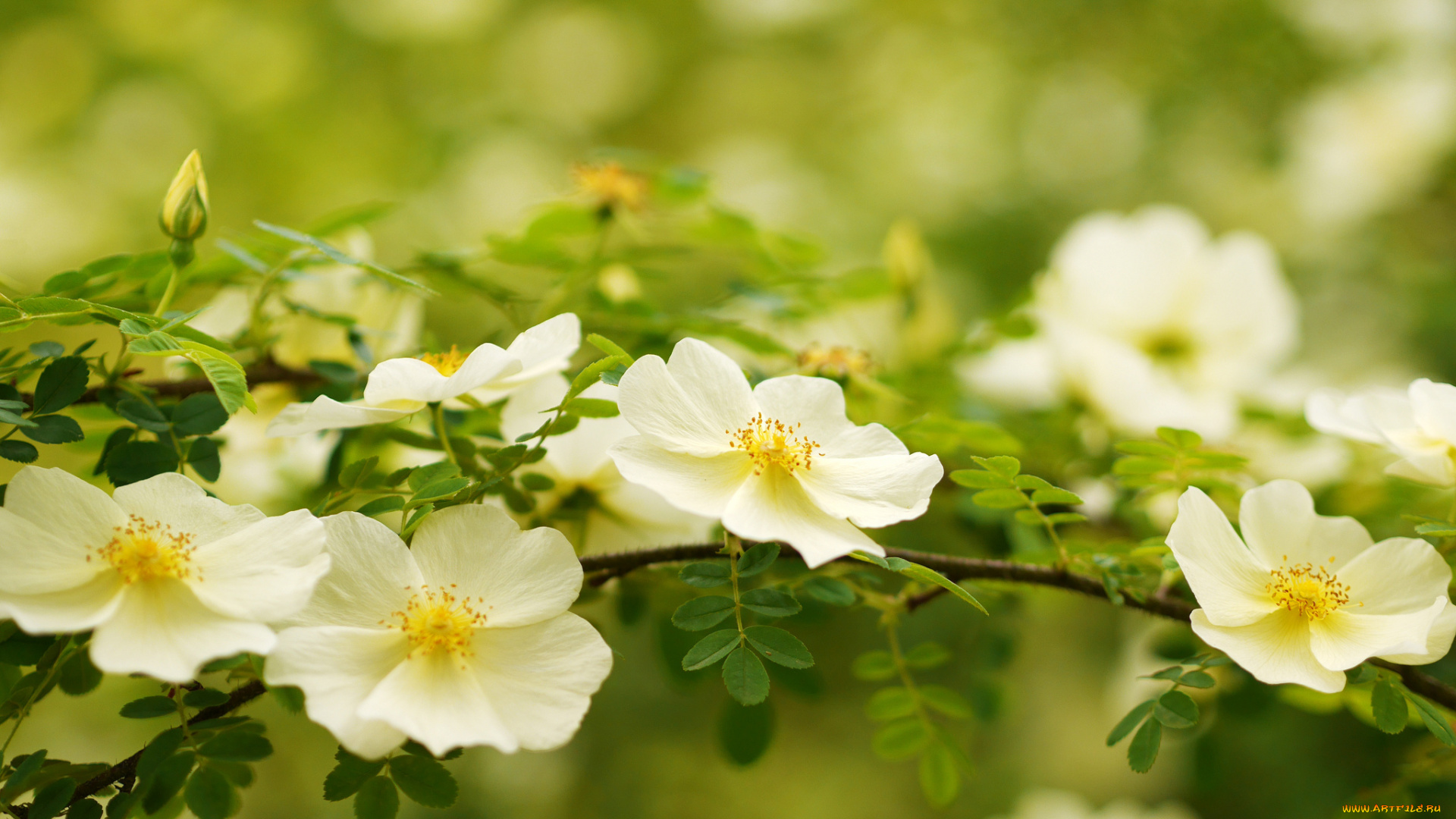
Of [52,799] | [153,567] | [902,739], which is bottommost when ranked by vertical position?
[52,799]

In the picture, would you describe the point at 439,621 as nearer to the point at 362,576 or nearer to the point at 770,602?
the point at 362,576

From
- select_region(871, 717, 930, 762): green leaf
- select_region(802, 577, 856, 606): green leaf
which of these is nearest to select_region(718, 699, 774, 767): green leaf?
select_region(871, 717, 930, 762): green leaf

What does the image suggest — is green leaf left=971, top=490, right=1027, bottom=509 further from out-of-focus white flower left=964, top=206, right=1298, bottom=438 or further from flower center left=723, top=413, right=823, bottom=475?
out-of-focus white flower left=964, top=206, right=1298, bottom=438

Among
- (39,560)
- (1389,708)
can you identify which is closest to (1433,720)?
(1389,708)

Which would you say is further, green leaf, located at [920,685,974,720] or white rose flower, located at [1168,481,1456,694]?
green leaf, located at [920,685,974,720]

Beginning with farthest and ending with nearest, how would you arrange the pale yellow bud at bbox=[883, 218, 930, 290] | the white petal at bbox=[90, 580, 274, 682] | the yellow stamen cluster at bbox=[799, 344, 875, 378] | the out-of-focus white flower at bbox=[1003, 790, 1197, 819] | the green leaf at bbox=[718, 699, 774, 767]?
the out-of-focus white flower at bbox=[1003, 790, 1197, 819] < the pale yellow bud at bbox=[883, 218, 930, 290] < the green leaf at bbox=[718, 699, 774, 767] < the yellow stamen cluster at bbox=[799, 344, 875, 378] < the white petal at bbox=[90, 580, 274, 682]

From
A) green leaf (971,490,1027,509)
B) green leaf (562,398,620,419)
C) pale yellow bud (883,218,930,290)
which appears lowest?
green leaf (562,398,620,419)

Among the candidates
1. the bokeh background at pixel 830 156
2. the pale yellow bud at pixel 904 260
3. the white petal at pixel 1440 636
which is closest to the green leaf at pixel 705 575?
the white petal at pixel 1440 636

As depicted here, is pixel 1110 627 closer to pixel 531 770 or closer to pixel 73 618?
pixel 531 770
